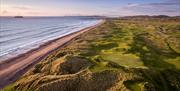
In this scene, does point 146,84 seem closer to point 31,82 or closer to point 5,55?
point 31,82

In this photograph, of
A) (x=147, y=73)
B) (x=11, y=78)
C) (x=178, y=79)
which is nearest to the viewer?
(x=147, y=73)

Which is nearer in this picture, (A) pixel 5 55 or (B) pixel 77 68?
(B) pixel 77 68

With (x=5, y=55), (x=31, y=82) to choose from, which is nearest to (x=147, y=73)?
(x=31, y=82)

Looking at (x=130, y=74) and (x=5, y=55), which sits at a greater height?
(x=130, y=74)

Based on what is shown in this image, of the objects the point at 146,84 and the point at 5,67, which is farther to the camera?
the point at 5,67

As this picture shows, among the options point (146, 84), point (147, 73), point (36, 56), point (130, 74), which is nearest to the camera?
point (146, 84)

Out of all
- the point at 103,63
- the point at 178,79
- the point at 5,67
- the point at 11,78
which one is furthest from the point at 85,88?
the point at 5,67

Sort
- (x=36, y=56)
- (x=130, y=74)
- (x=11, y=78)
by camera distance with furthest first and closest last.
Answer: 1. (x=36, y=56)
2. (x=11, y=78)
3. (x=130, y=74)

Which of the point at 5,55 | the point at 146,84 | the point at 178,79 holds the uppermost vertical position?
the point at 146,84

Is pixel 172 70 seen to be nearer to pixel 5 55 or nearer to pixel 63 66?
pixel 63 66
